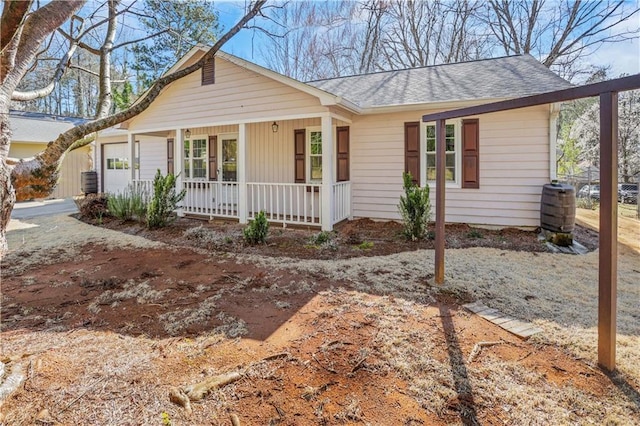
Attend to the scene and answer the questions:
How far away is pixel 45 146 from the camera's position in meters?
16.6

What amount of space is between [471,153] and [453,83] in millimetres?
2097

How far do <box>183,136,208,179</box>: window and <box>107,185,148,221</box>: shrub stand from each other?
1.83 metres

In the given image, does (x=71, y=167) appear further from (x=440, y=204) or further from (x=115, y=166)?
(x=440, y=204)

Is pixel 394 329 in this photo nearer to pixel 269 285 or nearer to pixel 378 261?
pixel 269 285

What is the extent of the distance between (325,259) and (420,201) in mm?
2251

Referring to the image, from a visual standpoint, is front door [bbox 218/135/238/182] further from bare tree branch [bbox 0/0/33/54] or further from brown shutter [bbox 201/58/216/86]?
bare tree branch [bbox 0/0/33/54]

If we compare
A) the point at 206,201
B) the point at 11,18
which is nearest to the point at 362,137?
the point at 206,201

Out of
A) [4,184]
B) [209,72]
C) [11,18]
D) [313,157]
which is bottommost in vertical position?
[4,184]

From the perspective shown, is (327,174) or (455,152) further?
(455,152)

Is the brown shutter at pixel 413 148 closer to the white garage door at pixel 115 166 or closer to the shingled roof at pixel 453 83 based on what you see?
the shingled roof at pixel 453 83

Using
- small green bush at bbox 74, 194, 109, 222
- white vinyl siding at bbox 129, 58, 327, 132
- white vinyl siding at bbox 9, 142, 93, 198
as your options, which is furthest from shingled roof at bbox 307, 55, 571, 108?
white vinyl siding at bbox 9, 142, 93, 198

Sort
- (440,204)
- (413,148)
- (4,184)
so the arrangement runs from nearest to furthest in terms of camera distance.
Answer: (4,184) → (440,204) → (413,148)

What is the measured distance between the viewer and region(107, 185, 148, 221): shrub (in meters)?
8.79

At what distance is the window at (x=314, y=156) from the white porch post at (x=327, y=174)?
5.95ft
